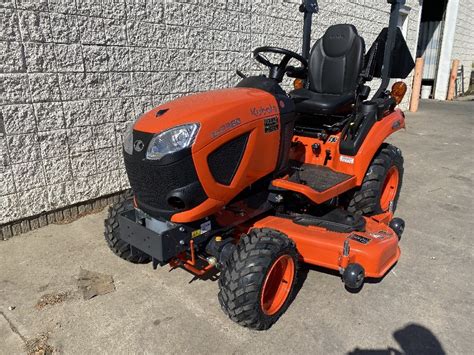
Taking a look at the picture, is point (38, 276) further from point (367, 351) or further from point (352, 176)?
point (352, 176)

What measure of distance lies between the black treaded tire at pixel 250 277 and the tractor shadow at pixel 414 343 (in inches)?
22.8

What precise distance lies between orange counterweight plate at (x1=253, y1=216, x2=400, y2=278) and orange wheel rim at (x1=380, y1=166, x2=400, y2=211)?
116 cm

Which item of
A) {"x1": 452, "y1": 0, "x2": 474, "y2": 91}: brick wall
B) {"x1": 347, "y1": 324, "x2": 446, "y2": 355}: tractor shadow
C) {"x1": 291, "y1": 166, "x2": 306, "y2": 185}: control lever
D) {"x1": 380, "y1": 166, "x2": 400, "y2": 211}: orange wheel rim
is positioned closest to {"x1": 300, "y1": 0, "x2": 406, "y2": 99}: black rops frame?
{"x1": 380, "y1": 166, "x2": 400, "y2": 211}: orange wheel rim

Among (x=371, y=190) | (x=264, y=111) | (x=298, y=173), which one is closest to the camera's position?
(x=264, y=111)

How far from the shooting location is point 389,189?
415 centimetres

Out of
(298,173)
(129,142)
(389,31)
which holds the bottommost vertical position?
(298,173)

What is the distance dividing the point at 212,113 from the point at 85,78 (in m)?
2.01

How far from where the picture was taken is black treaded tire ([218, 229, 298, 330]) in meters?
2.30

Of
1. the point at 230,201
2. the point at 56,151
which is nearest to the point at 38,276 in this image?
the point at 56,151

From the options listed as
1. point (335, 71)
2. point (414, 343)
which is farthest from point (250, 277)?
point (335, 71)

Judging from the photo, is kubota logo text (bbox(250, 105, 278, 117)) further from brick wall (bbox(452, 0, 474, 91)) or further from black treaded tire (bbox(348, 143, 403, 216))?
brick wall (bbox(452, 0, 474, 91))

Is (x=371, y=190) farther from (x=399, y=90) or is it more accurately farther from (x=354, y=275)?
(x=354, y=275)

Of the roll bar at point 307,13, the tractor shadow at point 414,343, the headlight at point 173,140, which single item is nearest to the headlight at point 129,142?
the headlight at point 173,140

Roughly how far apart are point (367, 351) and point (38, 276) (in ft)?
7.78
